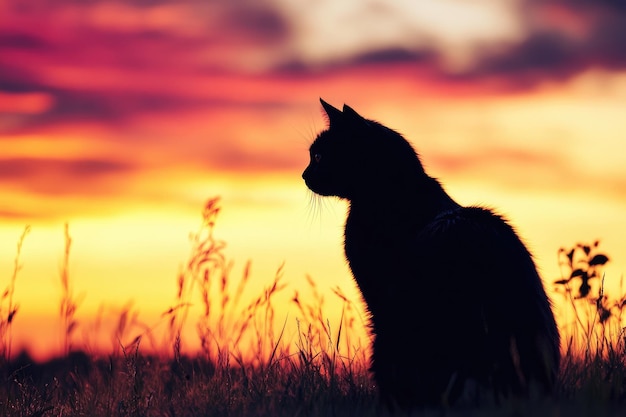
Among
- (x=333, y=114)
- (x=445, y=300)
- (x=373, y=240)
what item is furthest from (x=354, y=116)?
(x=445, y=300)

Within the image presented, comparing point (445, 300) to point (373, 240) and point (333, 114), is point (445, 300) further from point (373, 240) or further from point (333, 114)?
point (333, 114)

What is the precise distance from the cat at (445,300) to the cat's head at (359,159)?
0.21 ft

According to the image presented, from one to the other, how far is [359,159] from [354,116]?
1.05 feet

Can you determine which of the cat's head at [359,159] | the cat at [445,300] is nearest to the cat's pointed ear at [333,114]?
the cat's head at [359,159]

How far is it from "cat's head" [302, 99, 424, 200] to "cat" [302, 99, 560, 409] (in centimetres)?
6

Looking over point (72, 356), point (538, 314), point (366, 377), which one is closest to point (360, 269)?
point (366, 377)

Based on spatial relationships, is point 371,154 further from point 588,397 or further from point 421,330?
point 588,397

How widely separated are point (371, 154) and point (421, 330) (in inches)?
61.8

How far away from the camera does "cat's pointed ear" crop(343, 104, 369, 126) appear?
636 cm

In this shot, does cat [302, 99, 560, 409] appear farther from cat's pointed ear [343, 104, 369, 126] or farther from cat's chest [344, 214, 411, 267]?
cat's pointed ear [343, 104, 369, 126]

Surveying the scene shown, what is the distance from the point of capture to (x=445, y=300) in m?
5.14

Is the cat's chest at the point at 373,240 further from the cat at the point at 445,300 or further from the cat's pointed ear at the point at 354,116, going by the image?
the cat's pointed ear at the point at 354,116

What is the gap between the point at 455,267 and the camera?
516 centimetres

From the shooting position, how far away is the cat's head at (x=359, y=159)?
619 cm
